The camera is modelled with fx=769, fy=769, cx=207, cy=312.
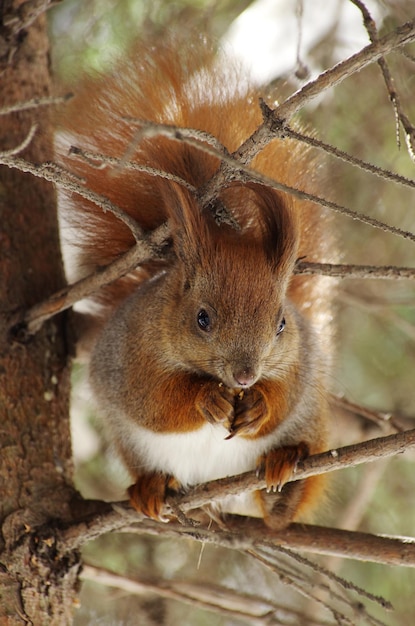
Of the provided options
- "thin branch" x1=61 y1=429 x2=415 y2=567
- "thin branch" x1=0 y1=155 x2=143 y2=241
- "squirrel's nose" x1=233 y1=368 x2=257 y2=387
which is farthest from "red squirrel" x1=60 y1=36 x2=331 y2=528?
"thin branch" x1=0 y1=155 x2=143 y2=241

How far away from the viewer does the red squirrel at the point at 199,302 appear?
2.05 metres

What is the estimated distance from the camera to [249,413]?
207 cm

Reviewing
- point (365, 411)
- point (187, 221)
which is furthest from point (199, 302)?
point (365, 411)

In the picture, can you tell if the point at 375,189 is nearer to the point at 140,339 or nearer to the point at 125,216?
the point at 140,339

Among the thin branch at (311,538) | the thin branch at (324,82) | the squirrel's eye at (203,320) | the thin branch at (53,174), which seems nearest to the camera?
the thin branch at (324,82)

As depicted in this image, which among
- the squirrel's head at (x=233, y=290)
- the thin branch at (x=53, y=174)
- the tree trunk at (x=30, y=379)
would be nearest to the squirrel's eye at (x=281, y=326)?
the squirrel's head at (x=233, y=290)

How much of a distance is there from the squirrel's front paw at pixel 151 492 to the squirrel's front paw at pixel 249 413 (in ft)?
1.22

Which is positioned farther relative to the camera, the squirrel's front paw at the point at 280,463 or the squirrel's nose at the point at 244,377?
the squirrel's front paw at the point at 280,463

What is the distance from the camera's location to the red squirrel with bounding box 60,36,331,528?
2055mm

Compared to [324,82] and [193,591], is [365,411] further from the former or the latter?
[324,82]

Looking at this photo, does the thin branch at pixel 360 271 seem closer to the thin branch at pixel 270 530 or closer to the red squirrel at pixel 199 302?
the red squirrel at pixel 199 302

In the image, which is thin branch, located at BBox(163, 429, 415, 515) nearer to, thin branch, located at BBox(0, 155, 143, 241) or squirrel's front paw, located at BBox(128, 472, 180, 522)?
squirrel's front paw, located at BBox(128, 472, 180, 522)

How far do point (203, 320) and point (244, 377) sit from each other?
0.25 meters

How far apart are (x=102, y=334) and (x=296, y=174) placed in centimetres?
82
